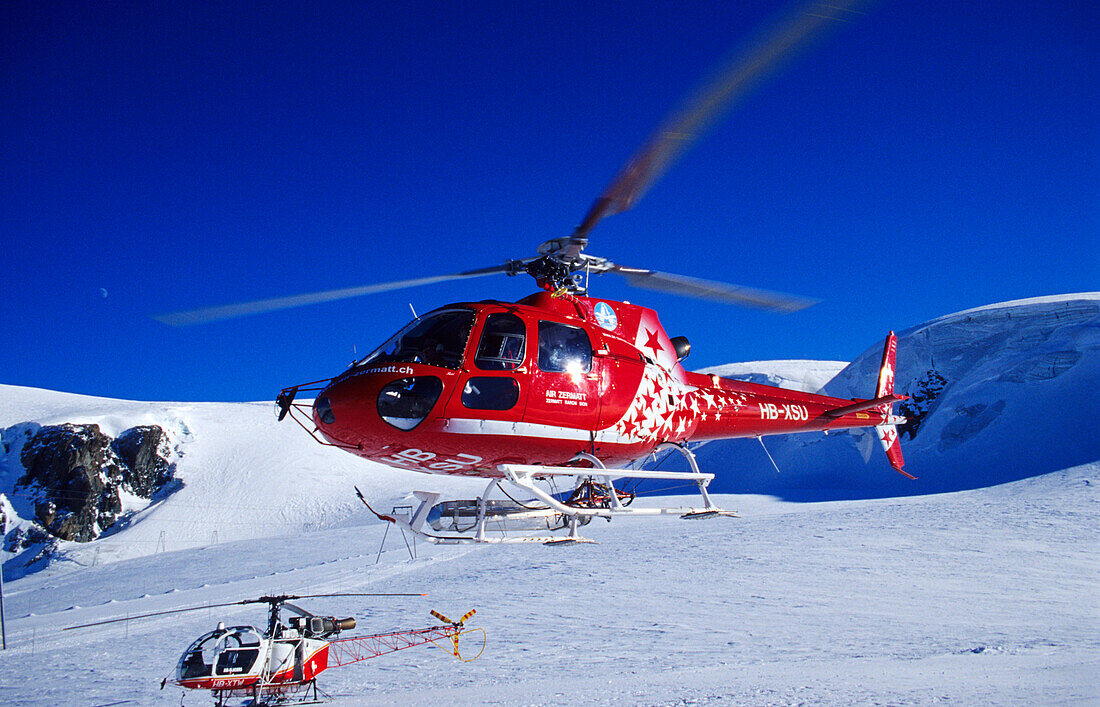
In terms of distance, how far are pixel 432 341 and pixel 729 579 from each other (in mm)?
13271

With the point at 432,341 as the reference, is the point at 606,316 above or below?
above

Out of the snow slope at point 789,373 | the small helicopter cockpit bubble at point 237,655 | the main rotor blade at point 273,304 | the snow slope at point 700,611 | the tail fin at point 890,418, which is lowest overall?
the snow slope at point 700,611

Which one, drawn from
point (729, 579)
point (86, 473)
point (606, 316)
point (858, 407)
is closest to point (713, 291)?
point (606, 316)

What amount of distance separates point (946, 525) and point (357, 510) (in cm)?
2725

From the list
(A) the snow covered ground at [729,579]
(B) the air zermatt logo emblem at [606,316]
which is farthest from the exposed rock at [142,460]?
(B) the air zermatt logo emblem at [606,316]

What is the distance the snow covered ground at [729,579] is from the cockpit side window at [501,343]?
639cm

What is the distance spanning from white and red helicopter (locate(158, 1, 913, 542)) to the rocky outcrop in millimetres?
35324

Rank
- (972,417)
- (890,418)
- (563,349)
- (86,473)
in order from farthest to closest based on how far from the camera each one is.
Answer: (86,473) → (972,417) → (890,418) → (563,349)

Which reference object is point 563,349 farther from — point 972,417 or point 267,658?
point 972,417

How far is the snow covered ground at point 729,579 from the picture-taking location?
11.3m

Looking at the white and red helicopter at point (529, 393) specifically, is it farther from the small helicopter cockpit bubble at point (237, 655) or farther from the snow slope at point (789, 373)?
the snow slope at point (789, 373)

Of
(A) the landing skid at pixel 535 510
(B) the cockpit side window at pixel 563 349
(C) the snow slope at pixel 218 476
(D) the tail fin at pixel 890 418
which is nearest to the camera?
(A) the landing skid at pixel 535 510

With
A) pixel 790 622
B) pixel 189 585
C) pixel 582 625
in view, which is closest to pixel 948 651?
pixel 790 622

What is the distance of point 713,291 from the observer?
7898 millimetres
